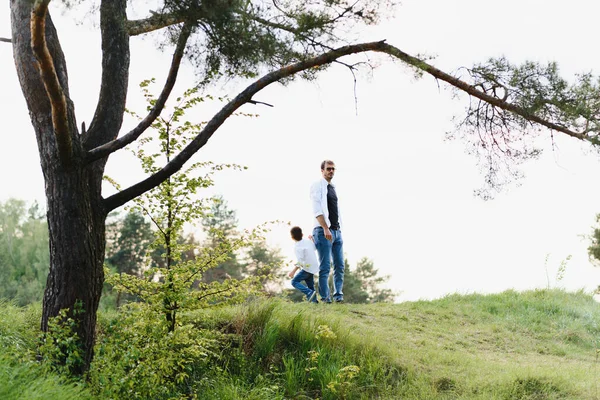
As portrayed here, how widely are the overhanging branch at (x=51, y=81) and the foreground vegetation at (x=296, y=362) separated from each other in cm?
165

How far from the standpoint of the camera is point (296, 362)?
20.0 ft

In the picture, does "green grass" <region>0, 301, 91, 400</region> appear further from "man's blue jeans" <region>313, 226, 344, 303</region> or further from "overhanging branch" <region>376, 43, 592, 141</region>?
"overhanging branch" <region>376, 43, 592, 141</region>

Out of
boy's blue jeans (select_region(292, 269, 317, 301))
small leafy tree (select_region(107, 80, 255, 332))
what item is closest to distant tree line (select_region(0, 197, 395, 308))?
boy's blue jeans (select_region(292, 269, 317, 301))

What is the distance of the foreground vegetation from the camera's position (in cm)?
468

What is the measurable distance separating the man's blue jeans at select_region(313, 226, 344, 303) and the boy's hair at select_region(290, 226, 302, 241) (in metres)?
0.62

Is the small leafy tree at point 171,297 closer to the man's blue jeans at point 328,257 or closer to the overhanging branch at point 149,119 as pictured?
the overhanging branch at point 149,119

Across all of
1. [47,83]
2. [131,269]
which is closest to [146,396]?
[47,83]

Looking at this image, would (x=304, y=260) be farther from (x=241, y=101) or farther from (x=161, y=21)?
(x=161, y=21)

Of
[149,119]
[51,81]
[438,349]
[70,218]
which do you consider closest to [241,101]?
[149,119]

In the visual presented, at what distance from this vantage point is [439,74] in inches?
245

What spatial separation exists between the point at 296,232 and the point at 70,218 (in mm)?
4498

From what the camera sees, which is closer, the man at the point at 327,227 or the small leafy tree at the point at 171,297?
the small leafy tree at the point at 171,297

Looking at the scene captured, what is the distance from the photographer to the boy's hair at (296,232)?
914cm

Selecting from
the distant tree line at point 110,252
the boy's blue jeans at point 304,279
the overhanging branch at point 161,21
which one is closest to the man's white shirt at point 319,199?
the boy's blue jeans at point 304,279
